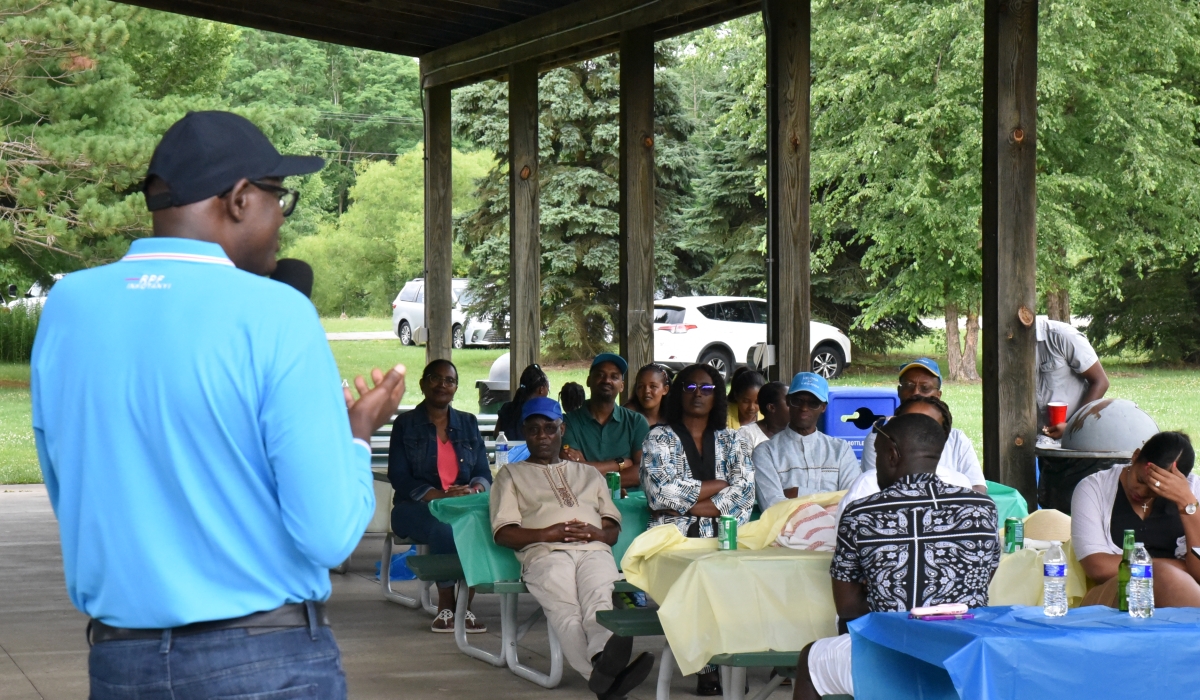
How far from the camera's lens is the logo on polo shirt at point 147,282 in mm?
1853

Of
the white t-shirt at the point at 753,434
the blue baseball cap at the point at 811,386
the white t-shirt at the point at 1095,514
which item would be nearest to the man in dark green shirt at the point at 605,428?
the white t-shirt at the point at 753,434

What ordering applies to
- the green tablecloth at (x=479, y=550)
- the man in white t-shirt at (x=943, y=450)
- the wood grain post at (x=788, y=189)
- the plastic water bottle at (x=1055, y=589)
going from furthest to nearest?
the wood grain post at (x=788, y=189) < the green tablecloth at (x=479, y=550) < the man in white t-shirt at (x=943, y=450) < the plastic water bottle at (x=1055, y=589)

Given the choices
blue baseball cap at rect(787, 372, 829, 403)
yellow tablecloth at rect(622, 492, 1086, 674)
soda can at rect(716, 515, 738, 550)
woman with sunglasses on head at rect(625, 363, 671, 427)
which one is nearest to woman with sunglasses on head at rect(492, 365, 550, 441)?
woman with sunglasses on head at rect(625, 363, 671, 427)

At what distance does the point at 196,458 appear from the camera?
1.84m

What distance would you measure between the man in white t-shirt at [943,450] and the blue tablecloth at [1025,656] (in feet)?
4.88

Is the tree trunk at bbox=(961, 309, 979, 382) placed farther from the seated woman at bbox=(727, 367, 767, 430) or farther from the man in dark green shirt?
the man in dark green shirt

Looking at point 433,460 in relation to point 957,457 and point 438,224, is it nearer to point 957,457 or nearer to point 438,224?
point 957,457

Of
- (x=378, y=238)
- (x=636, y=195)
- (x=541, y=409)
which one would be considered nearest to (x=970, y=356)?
(x=636, y=195)

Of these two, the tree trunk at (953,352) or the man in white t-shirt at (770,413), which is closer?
the man in white t-shirt at (770,413)

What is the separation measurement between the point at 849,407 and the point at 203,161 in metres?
9.35

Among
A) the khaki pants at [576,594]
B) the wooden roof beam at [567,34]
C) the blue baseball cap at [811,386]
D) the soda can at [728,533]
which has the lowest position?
the khaki pants at [576,594]

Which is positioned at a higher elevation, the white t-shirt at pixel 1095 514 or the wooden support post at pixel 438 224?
the wooden support post at pixel 438 224

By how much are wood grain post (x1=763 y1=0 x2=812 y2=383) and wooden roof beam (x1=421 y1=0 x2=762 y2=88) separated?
0.39 meters

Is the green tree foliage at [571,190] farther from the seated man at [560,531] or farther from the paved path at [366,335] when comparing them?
the seated man at [560,531]
